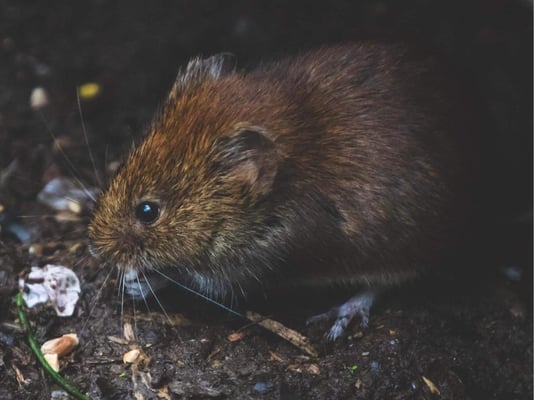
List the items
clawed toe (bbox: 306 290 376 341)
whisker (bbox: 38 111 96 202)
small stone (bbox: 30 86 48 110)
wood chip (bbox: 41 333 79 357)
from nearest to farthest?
1. wood chip (bbox: 41 333 79 357)
2. clawed toe (bbox: 306 290 376 341)
3. whisker (bbox: 38 111 96 202)
4. small stone (bbox: 30 86 48 110)

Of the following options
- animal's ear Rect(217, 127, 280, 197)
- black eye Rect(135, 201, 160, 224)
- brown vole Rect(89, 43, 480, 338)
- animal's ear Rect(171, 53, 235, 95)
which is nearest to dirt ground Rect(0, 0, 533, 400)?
brown vole Rect(89, 43, 480, 338)

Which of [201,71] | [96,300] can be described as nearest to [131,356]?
[96,300]

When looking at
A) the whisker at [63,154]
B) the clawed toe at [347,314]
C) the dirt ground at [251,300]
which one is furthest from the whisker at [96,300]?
the clawed toe at [347,314]

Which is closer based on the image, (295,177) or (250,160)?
(250,160)

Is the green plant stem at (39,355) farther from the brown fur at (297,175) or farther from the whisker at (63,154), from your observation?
the whisker at (63,154)

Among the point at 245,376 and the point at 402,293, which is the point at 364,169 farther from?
the point at 245,376

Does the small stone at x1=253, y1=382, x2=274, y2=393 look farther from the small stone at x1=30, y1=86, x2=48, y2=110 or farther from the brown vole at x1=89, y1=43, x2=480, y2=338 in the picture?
the small stone at x1=30, y1=86, x2=48, y2=110

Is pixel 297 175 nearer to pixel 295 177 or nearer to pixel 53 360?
pixel 295 177
